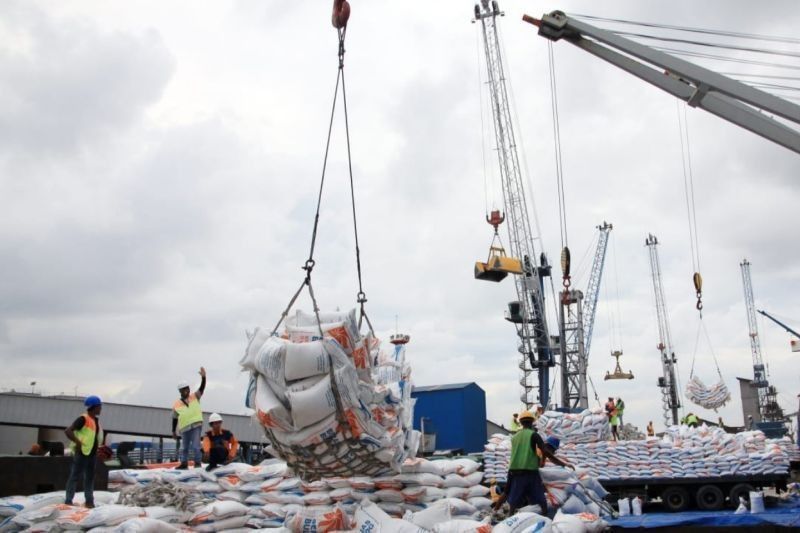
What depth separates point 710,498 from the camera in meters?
11.5

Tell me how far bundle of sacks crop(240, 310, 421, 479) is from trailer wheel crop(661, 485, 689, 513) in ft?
23.2

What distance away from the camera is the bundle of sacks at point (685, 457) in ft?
37.7

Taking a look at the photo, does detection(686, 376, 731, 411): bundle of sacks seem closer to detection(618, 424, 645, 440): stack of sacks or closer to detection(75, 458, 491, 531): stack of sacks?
detection(618, 424, 645, 440): stack of sacks

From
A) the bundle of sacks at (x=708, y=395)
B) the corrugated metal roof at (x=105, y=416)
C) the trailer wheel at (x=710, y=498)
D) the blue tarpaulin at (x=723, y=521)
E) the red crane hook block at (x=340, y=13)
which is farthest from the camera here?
the bundle of sacks at (x=708, y=395)

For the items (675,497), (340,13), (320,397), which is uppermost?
(340,13)

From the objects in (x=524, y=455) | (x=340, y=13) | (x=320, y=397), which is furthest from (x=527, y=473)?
(x=340, y=13)

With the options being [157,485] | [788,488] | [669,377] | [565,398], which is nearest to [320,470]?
[157,485]

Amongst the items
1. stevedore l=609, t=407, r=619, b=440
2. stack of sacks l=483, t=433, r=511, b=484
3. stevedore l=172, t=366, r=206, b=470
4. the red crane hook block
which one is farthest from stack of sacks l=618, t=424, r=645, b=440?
the red crane hook block

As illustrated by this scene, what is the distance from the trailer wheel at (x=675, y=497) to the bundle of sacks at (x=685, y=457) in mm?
278

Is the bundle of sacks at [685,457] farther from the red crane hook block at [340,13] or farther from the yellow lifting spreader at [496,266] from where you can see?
the yellow lifting spreader at [496,266]

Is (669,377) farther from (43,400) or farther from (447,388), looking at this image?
(43,400)

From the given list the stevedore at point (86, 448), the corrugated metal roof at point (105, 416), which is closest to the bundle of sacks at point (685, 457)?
the stevedore at point (86, 448)

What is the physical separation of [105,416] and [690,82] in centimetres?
1639

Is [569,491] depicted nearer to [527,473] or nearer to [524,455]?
[527,473]
